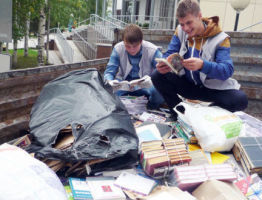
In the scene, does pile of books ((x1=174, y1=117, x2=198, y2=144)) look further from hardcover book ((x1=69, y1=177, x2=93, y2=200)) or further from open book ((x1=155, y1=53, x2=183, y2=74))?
hardcover book ((x1=69, y1=177, x2=93, y2=200))

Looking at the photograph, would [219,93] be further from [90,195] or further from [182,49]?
[90,195]

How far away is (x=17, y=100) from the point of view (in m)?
2.33

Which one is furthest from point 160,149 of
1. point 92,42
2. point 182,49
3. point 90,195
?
point 92,42

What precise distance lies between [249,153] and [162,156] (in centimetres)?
73

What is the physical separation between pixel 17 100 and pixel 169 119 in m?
1.54

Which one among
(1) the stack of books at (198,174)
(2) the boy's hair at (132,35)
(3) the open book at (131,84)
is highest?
(2) the boy's hair at (132,35)

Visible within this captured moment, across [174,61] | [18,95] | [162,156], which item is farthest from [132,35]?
[162,156]

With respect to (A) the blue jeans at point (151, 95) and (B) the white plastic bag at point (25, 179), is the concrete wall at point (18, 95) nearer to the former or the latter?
(B) the white plastic bag at point (25, 179)

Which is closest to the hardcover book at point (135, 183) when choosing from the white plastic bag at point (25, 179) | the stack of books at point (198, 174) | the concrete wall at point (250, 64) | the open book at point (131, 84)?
the stack of books at point (198, 174)

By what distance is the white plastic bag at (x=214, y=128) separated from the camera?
2.11m

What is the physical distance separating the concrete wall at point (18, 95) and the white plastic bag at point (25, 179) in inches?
30.5

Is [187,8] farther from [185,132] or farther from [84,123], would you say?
[84,123]

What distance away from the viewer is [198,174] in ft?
5.71

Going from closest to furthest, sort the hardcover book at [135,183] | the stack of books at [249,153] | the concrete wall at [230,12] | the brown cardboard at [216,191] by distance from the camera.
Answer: the brown cardboard at [216,191]
the hardcover book at [135,183]
the stack of books at [249,153]
the concrete wall at [230,12]
